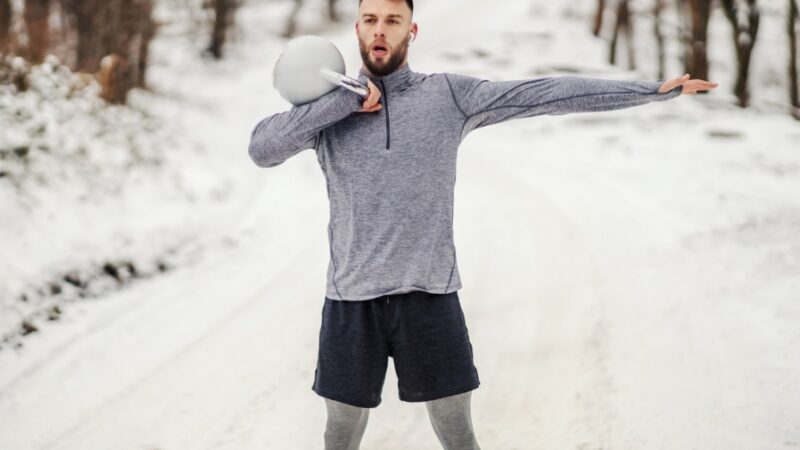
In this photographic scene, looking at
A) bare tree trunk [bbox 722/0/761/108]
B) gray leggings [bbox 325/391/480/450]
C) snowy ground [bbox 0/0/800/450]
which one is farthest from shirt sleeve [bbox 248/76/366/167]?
bare tree trunk [bbox 722/0/761/108]

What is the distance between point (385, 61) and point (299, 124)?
353 millimetres

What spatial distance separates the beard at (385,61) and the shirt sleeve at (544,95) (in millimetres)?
172

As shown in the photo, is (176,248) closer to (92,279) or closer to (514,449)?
(92,279)

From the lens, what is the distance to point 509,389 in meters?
4.02

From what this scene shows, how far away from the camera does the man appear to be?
2238mm

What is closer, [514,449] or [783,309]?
[514,449]

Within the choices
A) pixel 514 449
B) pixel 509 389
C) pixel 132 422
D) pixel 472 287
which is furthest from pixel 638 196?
pixel 132 422

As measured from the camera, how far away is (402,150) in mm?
2230

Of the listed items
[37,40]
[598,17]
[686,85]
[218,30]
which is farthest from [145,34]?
[598,17]

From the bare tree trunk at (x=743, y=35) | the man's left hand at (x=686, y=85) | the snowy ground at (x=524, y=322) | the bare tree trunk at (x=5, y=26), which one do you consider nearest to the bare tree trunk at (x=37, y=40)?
the bare tree trunk at (x=5, y=26)

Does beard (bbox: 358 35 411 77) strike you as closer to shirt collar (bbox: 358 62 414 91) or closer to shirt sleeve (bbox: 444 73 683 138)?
shirt collar (bbox: 358 62 414 91)

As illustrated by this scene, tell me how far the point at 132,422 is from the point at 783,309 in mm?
3983

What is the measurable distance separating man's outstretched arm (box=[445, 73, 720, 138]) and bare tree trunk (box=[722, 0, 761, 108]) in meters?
12.6

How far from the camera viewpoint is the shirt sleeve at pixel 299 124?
85.3 inches
